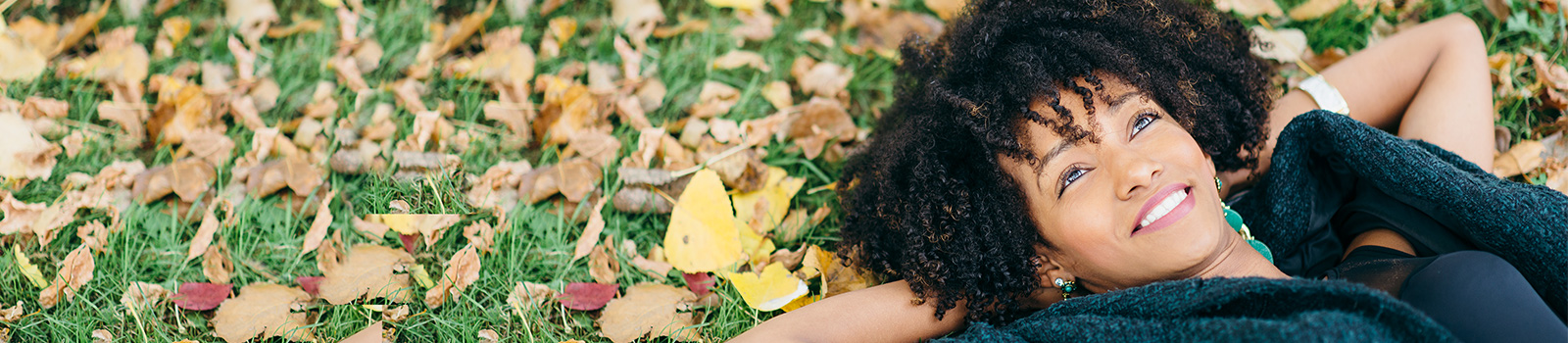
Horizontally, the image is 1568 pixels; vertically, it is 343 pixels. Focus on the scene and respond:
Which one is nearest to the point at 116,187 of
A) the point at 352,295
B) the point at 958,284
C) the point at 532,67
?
the point at 352,295

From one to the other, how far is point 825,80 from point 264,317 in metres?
2.08

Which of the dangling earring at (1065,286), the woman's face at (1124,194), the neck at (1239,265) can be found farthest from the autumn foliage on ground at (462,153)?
Result: the neck at (1239,265)

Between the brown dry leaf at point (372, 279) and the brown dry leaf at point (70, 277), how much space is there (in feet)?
2.82

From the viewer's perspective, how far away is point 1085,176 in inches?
78.2

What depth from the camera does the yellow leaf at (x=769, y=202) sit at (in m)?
2.81

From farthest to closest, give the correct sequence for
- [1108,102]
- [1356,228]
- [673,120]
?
[673,120] < [1356,228] < [1108,102]

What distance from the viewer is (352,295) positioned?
98.2 inches

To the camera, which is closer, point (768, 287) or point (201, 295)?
point (768, 287)

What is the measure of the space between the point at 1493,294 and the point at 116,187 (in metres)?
4.17

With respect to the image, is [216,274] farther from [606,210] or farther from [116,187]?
[606,210]

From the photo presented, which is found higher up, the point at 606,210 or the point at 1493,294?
the point at 1493,294

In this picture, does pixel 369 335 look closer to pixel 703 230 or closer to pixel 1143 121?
pixel 703 230

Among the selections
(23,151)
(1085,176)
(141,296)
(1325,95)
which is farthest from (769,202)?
(23,151)

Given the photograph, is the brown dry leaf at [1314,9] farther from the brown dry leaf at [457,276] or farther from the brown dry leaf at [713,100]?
the brown dry leaf at [457,276]
